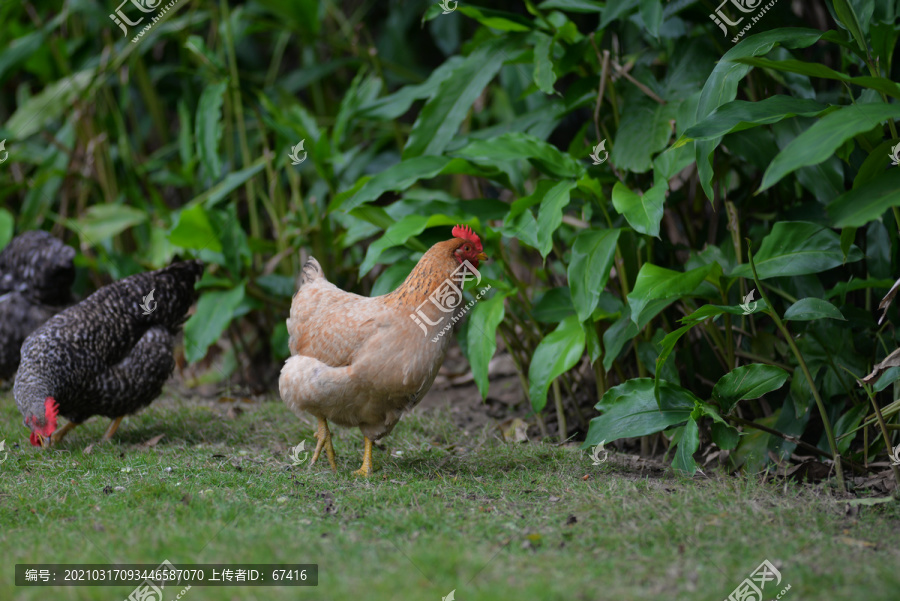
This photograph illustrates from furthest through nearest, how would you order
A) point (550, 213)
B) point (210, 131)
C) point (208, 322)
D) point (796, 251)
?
point (210, 131) < point (208, 322) < point (550, 213) < point (796, 251)

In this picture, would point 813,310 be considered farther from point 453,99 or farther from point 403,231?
point 453,99

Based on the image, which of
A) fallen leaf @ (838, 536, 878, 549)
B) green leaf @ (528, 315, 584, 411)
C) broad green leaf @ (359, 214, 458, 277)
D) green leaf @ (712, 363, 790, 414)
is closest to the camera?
fallen leaf @ (838, 536, 878, 549)

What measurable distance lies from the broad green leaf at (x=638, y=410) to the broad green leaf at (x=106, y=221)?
3868mm

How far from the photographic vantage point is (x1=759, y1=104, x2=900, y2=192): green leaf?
2271 mm

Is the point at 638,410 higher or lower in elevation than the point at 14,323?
lower

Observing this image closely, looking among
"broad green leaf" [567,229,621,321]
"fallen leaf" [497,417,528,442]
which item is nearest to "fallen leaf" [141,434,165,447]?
"fallen leaf" [497,417,528,442]

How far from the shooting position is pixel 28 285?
509 centimetres

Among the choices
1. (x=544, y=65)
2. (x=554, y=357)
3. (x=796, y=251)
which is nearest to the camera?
(x=796, y=251)

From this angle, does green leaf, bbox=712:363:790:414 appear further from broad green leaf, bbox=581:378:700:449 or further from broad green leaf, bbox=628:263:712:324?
broad green leaf, bbox=628:263:712:324

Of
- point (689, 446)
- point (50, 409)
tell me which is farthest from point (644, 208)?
point (50, 409)

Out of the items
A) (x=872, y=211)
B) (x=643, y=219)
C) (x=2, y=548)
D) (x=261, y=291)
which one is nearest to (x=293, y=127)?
(x=261, y=291)

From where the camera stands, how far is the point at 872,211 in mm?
2293

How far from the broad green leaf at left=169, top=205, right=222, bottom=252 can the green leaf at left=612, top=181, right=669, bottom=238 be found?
8.76ft

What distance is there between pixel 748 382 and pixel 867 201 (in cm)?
99
